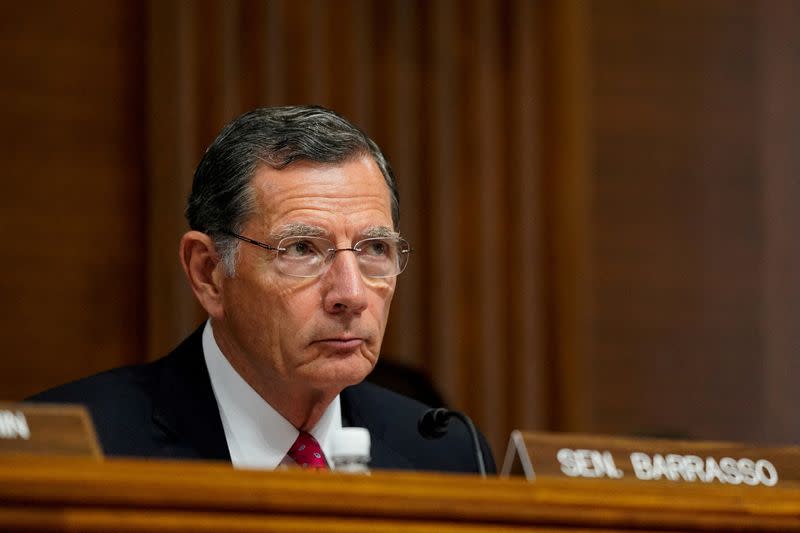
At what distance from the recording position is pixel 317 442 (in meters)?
2.47

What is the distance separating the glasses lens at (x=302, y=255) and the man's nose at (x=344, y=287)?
3 cm

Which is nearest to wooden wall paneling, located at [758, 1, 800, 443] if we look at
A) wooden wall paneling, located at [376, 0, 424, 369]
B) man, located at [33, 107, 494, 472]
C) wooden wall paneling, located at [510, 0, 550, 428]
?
wooden wall paneling, located at [510, 0, 550, 428]

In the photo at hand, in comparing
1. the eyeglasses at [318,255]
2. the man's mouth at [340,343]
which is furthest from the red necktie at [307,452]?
the eyeglasses at [318,255]

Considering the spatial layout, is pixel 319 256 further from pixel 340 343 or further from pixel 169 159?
pixel 169 159

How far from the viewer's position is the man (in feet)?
7.72

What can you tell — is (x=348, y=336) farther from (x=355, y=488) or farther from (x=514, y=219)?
(x=514, y=219)

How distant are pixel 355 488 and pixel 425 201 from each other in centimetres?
324

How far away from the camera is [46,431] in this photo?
5.00 feet

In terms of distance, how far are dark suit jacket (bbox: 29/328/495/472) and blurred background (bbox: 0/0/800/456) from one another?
159cm

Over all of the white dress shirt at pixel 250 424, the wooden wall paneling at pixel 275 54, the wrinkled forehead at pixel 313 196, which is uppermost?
the wooden wall paneling at pixel 275 54

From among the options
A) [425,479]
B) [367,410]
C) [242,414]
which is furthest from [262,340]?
[425,479]

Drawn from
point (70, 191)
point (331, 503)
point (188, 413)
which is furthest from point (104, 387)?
point (70, 191)

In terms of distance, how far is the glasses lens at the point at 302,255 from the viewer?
238cm

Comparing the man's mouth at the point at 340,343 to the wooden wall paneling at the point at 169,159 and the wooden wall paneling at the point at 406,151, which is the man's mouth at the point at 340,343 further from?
the wooden wall paneling at the point at 406,151
